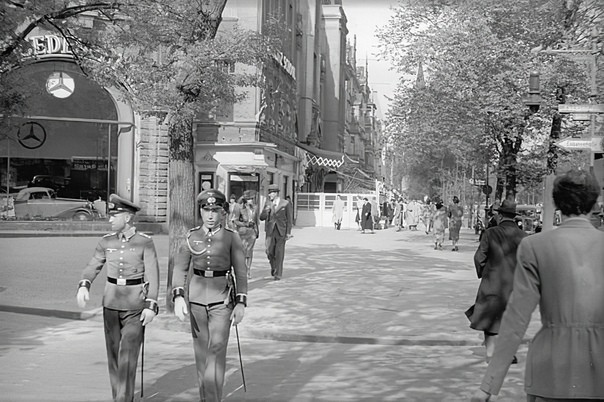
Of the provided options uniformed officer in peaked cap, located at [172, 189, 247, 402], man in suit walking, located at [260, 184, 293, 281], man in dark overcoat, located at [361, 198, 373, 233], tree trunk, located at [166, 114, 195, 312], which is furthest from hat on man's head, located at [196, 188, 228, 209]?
man in dark overcoat, located at [361, 198, 373, 233]

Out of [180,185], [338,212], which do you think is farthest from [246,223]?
[338,212]

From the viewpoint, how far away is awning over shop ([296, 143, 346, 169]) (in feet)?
157

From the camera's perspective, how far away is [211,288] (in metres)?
6.04

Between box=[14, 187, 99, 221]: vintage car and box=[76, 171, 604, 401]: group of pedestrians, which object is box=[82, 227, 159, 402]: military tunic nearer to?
box=[76, 171, 604, 401]: group of pedestrians

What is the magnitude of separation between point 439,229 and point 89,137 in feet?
45.3

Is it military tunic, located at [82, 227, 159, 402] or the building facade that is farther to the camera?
the building facade

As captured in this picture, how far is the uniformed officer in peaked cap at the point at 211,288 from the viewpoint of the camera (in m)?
5.94

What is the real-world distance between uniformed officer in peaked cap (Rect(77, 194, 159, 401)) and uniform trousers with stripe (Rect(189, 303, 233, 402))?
1.17ft

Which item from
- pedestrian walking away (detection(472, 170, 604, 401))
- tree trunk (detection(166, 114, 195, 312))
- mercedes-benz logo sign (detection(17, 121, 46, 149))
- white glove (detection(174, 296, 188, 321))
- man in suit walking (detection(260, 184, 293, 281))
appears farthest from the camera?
mercedes-benz logo sign (detection(17, 121, 46, 149))

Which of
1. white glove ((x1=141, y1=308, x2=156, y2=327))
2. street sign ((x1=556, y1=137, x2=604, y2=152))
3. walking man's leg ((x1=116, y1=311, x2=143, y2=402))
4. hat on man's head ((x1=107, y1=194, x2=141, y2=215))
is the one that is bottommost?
walking man's leg ((x1=116, y1=311, x2=143, y2=402))

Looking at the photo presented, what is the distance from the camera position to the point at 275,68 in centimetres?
3812

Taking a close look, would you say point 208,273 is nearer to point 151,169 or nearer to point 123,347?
point 123,347

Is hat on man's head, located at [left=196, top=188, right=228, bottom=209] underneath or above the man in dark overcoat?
above

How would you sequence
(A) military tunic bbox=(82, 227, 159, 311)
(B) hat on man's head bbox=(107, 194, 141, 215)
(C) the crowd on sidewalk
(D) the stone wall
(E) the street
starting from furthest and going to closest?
(D) the stone wall < (C) the crowd on sidewalk < (E) the street < (B) hat on man's head bbox=(107, 194, 141, 215) < (A) military tunic bbox=(82, 227, 159, 311)
